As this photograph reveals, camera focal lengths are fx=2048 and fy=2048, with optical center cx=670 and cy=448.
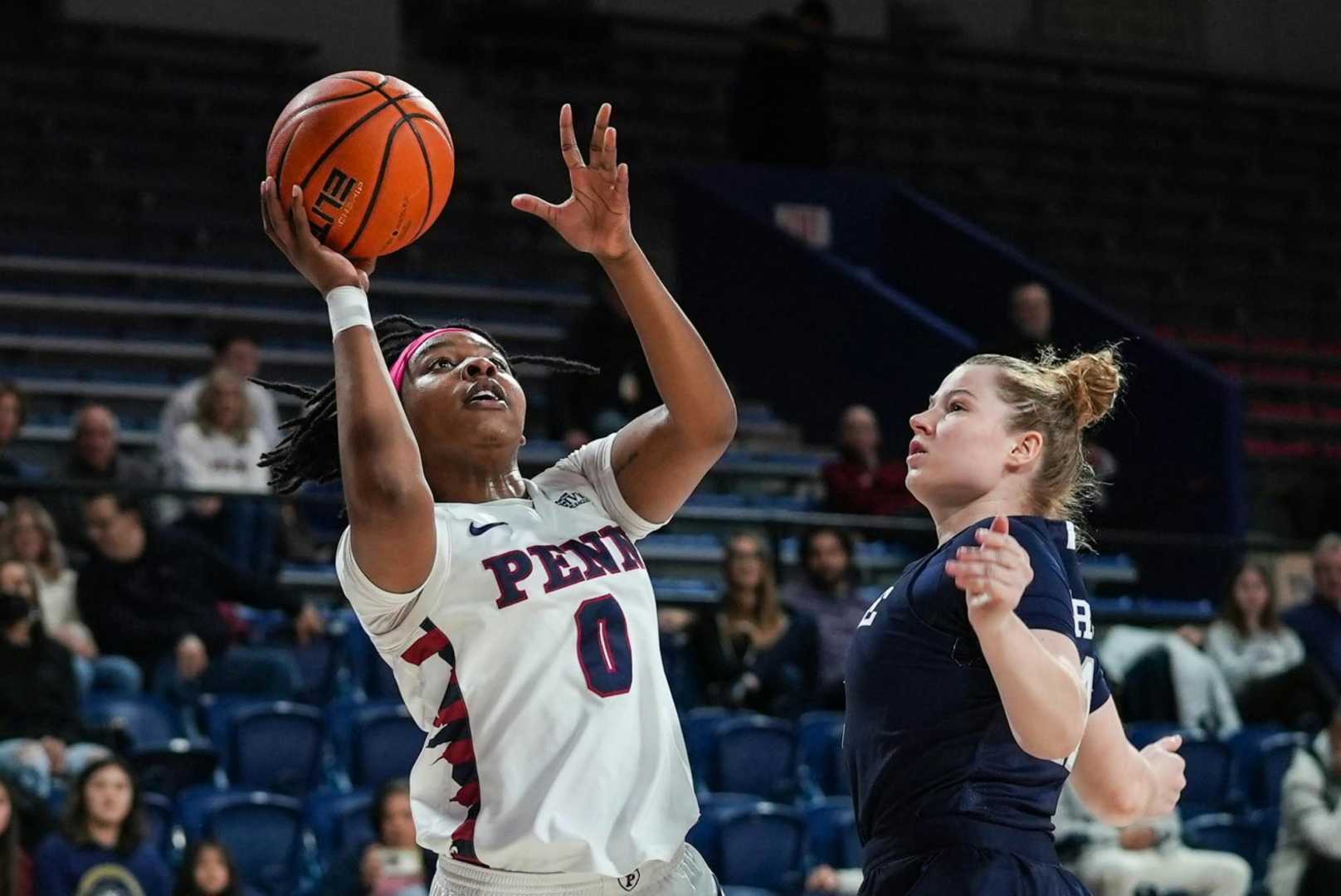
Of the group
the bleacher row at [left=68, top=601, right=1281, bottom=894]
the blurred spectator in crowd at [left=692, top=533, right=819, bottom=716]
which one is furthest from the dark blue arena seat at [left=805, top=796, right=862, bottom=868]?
the blurred spectator in crowd at [left=692, top=533, right=819, bottom=716]

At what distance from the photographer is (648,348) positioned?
3.43 m

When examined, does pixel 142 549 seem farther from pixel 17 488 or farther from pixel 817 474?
pixel 817 474

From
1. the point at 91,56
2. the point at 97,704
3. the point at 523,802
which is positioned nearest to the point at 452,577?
the point at 523,802

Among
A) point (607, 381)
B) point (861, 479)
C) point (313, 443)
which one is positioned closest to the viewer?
point (313, 443)

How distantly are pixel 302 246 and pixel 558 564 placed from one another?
64 centimetres

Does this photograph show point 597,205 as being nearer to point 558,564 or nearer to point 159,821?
point 558,564

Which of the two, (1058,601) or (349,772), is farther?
(349,772)

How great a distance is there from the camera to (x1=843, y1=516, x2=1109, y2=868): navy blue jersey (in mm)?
2840

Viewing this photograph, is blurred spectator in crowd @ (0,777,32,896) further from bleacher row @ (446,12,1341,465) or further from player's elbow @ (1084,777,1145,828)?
bleacher row @ (446,12,1341,465)

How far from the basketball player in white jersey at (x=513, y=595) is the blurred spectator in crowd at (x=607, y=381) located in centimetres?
658

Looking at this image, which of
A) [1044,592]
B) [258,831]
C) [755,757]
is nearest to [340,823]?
[258,831]

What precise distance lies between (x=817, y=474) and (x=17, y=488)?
4.56 metres

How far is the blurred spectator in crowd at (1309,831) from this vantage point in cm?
779

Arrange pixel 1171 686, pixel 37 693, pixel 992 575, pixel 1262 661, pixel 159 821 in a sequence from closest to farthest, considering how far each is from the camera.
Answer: pixel 992 575, pixel 159 821, pixel 37 693, pixel 1171 686, pixel 1262 661
